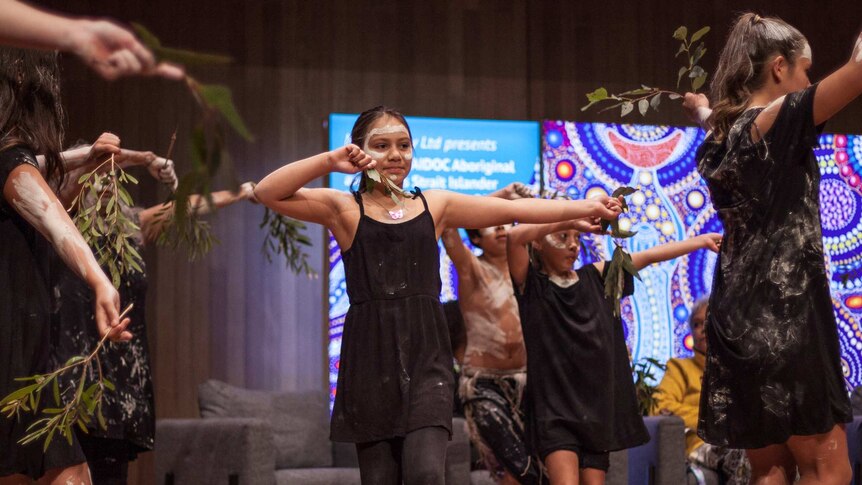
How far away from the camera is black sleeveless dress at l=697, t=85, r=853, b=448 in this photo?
250cm

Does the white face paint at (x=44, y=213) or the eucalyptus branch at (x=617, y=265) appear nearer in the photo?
the white face paint at (x=44, y=213)

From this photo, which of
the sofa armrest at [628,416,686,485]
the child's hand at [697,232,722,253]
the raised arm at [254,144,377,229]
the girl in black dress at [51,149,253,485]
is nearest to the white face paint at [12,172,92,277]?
the raised arm at [254,144,377,229]

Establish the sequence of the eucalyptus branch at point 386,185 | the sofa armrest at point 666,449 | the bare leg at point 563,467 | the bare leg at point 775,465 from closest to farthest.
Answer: the bare leg at point 775,465 → the eucalyptus branch at point 386,185 → the bare leg at point 563,467 → the sofa armrest at point 666,449

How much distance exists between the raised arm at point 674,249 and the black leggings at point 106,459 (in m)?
2.31

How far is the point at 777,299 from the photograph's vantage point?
100 inches

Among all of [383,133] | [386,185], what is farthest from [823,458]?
[383,133]

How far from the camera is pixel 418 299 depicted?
3.00m

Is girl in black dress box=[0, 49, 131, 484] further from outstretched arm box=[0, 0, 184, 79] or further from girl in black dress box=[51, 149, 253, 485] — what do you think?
girl in black dress box=[51, 149, 253, 485]

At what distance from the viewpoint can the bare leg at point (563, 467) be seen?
161 inches

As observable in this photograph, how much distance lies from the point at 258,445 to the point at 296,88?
2.79 meters

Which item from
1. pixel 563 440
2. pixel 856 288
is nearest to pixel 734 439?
pixel 563 440

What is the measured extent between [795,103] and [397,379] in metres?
1.30

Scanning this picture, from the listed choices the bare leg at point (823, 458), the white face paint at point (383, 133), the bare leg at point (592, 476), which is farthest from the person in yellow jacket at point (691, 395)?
the bare leg at point (823, 458)

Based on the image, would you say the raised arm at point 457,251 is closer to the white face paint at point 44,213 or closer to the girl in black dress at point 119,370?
the girl in black dress at point 119,370
